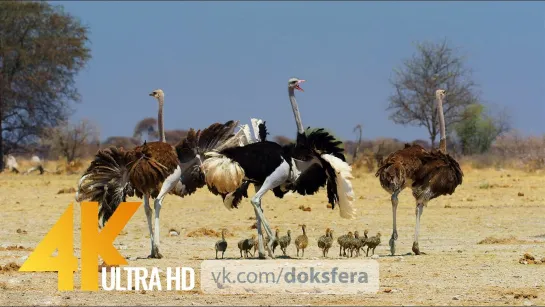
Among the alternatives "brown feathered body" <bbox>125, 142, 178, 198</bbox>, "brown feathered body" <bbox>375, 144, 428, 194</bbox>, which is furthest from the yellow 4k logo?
"brown feathered body" <bbox>375, 144, 428, 194</bbox>

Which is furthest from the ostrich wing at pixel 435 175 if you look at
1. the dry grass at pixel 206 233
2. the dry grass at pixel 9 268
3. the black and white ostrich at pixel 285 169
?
the dry grass at pixel 9 268

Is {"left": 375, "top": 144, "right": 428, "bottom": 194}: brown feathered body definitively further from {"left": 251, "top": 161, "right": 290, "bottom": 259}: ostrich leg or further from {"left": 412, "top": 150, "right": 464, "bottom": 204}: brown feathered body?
{"left": 251, "top": 161, "right": 290, "bottom": 259}: ostrich leg

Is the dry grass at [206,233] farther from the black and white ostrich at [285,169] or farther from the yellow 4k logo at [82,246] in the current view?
the yellow 4k logo at [82,246]

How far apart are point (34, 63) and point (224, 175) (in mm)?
31429

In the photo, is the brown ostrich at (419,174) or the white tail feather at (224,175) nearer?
the white tail feather at (224,175)

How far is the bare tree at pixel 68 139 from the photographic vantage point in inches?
1913

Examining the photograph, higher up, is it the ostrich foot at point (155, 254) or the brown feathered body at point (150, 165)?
the brown feathered body at point (150, 165)

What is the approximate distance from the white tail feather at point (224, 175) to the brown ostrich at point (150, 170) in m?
0.59

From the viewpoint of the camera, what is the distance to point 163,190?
14805 mm

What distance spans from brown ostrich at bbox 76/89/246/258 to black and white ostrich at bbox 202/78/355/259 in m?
0.39

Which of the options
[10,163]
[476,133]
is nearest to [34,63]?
[10,163]

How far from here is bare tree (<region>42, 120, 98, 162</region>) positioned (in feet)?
159

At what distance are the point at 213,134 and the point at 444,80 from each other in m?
36.8

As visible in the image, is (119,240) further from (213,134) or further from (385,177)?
(385,177)
